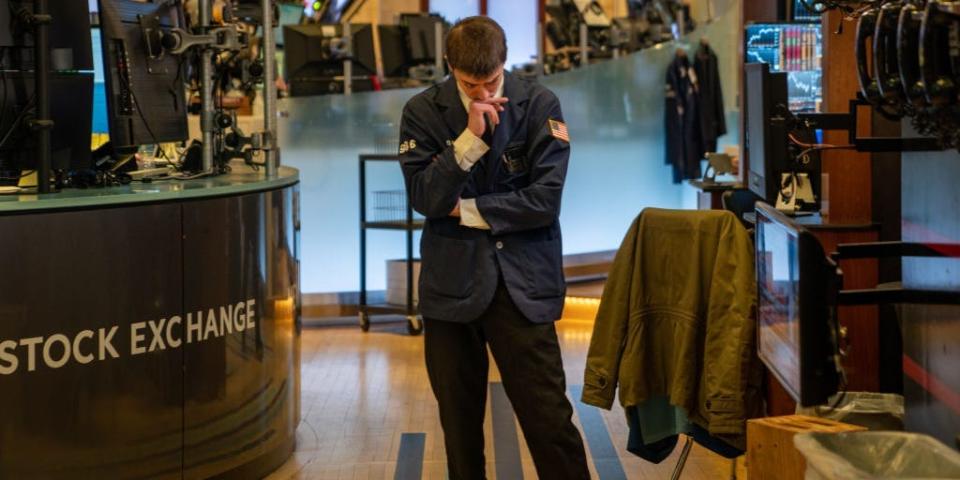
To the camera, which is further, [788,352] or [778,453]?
[778,453]

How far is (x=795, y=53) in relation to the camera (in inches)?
263

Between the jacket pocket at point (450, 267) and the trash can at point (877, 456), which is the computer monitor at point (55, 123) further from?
the trash can at point (877, 456)

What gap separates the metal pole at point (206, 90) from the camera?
16.6ft

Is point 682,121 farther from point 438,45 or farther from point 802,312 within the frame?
point 802,312

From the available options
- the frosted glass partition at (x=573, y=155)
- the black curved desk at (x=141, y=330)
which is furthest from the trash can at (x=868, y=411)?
the frosted glass partition at (x=573, y=155)

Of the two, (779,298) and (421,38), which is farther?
(421,38)

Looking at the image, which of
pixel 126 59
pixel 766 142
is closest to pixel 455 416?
pixel 766 142

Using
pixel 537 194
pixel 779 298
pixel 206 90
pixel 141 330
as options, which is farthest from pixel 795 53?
pixel 779 298

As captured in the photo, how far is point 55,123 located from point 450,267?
5.70 ft

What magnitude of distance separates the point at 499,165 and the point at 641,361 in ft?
2.65

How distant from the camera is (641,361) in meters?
3.98

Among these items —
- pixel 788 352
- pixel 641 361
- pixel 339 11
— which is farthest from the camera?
pixel 339 11

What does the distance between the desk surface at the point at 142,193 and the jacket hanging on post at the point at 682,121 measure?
568 centimetres

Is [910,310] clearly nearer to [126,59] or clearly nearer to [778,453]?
[778,453]
